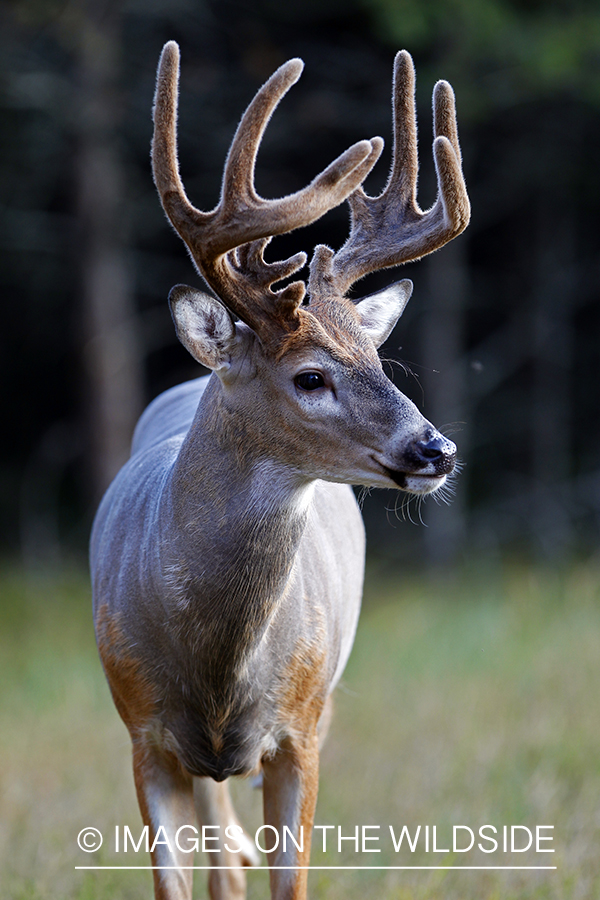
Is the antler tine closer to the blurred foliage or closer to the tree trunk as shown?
the blurred foliage

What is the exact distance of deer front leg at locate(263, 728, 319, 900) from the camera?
3.45 m

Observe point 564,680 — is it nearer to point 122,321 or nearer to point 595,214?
point 122,321

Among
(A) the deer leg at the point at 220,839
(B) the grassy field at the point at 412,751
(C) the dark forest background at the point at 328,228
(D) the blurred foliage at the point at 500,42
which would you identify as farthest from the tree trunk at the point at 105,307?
(A) the deer leg at the point at 220,839

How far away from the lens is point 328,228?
13.5m

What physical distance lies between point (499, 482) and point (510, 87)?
240 inches

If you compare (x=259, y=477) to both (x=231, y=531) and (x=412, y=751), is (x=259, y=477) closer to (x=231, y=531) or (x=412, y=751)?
(x=231, y=531)

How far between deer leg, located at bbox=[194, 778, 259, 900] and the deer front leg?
711 millimetres

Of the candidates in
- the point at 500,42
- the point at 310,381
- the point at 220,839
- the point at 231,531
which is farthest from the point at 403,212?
the point at 500,42

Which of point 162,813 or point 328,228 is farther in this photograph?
point 328,228

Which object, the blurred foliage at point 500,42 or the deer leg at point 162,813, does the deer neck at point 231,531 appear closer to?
the deer leg at point 162,813

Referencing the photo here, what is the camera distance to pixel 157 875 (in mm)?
3463

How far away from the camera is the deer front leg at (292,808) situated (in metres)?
3.45

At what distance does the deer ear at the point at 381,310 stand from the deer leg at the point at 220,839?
1960 mm

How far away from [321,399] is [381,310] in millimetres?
682
